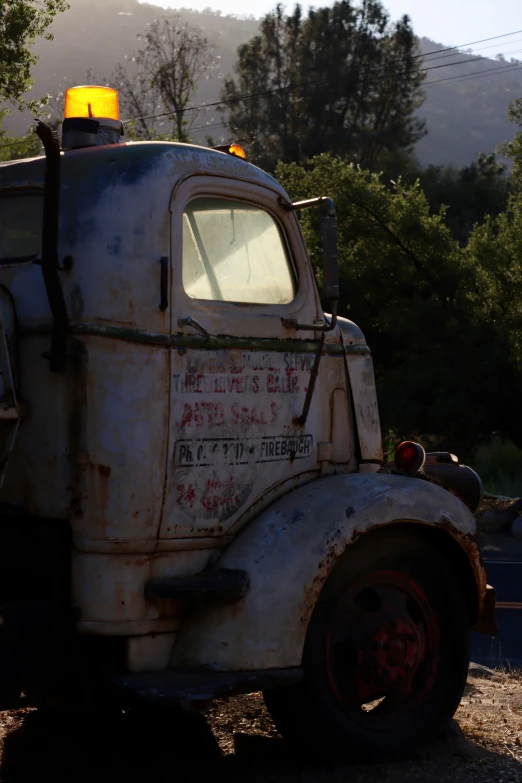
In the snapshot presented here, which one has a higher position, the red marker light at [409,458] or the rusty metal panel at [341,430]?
the rusty metal panel at [341,430]

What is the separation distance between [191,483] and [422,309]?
18093 millimetres

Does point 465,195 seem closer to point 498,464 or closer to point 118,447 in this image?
point 498,464

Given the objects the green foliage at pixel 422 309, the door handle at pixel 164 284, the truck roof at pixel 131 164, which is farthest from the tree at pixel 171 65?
the door handle at pixel 164 284

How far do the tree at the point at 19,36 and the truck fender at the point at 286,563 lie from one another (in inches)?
626

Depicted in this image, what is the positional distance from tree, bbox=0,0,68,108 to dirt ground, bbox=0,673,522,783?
15.6 m

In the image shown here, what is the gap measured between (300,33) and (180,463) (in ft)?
153

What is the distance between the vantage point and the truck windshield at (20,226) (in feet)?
14.2

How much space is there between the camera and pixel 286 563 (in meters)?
4.21

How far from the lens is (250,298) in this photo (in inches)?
182

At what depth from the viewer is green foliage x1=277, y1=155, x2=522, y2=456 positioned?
2086 cm

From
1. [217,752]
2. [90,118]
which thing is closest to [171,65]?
[90,118]

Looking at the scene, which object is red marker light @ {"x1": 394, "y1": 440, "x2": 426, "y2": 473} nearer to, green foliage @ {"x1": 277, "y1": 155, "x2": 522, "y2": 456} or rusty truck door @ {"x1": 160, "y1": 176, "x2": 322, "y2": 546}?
rusty truck door @ {"x1": 160, "y1": 176, "x2": 322, "y2": 546}

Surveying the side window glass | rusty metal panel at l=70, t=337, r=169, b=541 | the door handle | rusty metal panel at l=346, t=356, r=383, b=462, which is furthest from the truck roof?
rusty metal panel at l=346, t=356, r=383, b=462

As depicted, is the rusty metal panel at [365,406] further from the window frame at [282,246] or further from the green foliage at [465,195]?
the green foliage at [465,195]
